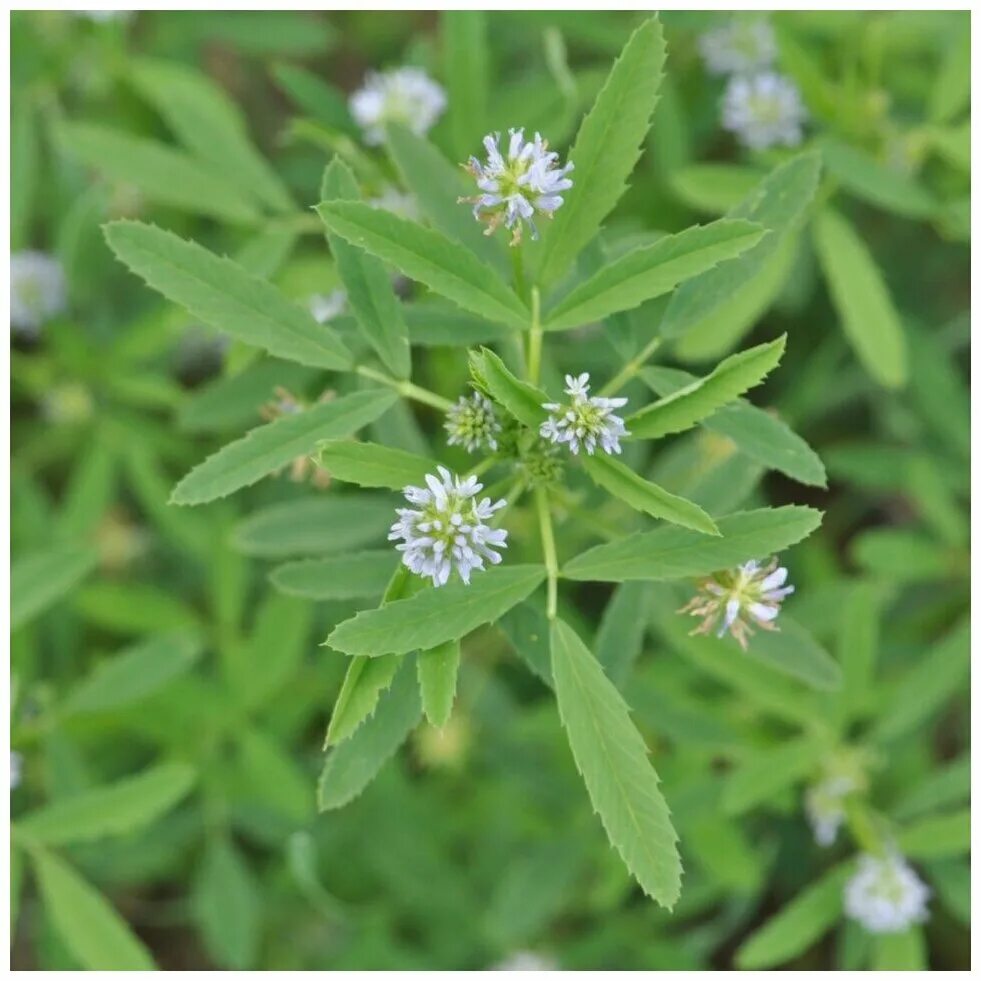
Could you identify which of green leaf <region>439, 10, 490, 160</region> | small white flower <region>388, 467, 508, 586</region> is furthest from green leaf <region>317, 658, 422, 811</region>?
green leaf <region>439, 10, 490, 160</region>

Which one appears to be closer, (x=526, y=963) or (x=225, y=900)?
(x=225, y=900)

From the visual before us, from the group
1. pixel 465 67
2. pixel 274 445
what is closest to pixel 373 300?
pixel 274 445

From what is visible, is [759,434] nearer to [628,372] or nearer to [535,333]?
[628,372]

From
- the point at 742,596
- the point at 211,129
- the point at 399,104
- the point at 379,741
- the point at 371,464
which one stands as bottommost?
the point at 379,741

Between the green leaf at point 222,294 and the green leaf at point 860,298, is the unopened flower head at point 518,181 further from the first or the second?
the green leaf at point 860,298

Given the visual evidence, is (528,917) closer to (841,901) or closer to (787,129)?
(841,901)

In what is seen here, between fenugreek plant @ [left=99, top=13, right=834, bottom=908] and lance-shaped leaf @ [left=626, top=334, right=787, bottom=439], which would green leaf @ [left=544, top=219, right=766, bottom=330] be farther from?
lance-shaped leaf @ [left=626, top=334, right=787, bottom=439]

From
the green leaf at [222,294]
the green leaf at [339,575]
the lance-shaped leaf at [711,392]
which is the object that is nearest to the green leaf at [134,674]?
the green leaf at [339,575]
